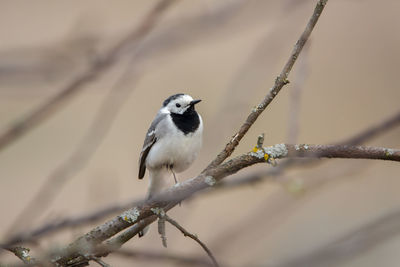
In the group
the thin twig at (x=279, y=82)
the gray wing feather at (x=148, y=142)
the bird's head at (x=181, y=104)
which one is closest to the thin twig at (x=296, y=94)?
the thin twig at (x=279, y=82)

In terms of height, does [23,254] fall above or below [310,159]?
below

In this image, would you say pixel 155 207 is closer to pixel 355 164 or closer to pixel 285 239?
pixel 355 164

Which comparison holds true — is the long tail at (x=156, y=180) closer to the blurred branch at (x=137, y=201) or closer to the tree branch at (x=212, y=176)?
the blurred branch at (x=137, y=201)

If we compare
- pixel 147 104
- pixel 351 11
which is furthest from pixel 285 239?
pixel 351 11

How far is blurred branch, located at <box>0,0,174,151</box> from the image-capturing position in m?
1.66

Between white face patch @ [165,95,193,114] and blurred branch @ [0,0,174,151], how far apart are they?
1.90 metres

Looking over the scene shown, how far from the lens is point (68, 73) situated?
2035 mm

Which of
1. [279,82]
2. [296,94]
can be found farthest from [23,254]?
[296,94]

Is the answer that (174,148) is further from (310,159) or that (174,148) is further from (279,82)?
(279,82)

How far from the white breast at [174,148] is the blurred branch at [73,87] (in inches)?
65.5

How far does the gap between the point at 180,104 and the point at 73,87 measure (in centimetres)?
224

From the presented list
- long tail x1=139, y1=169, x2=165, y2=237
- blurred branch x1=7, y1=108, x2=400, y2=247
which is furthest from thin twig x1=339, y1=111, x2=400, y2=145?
long tail x1=139, y1=169, x2=165, y2=237

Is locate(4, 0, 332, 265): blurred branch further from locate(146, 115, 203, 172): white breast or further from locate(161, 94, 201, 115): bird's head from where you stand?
locate(161, 94, 201, 115): bird's head

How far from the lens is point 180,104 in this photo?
393 cm
